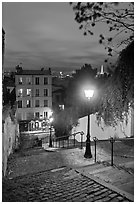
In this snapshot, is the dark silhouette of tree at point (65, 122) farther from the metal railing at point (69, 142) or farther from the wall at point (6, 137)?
the wall at point (6, 137)

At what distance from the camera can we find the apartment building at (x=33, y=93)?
81.9 ft

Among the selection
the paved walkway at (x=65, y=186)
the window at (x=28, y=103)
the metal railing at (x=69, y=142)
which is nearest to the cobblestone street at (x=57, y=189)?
the paved walkway at (x=65, y=186)

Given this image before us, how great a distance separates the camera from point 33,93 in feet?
83.8

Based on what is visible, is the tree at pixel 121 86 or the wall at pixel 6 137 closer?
the tree at pixel 121 86

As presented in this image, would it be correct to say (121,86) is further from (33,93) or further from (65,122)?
(33,93)

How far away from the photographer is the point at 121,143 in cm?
824

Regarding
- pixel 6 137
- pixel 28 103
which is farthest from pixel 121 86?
pixel 28 103

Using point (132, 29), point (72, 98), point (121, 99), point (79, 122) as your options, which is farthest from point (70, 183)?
point (72, 98)

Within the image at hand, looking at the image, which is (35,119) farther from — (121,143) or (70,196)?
(70,196)

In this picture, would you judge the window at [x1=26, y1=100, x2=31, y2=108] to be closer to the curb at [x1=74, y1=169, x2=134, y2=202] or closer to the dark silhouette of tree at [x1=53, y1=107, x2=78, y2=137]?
the dark silhouette of tree at [x1=53, y1=107, x2=78, y2=137]

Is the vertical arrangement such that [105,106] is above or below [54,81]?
below

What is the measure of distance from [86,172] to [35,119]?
21.5 meters

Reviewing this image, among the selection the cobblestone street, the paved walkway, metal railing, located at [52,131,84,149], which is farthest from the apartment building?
the cobblestone street

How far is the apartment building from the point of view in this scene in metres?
25.0
